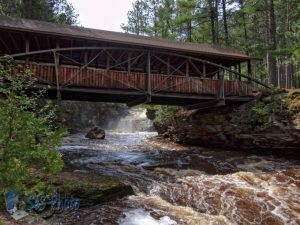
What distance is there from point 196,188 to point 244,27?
2472 cm

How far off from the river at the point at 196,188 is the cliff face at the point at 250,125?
871mm

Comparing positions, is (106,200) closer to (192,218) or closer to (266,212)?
(192,218)

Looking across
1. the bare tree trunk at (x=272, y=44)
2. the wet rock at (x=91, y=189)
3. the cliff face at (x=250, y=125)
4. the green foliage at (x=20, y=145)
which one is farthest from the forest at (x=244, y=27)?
the green foliage at (x=20, y=145)

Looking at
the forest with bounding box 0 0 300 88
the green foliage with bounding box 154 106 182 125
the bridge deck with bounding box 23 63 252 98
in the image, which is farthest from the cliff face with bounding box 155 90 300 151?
the forest with bounding box 0 0 300 88

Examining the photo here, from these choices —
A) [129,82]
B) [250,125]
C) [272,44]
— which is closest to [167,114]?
[250,125]

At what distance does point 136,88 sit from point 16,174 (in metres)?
11.9

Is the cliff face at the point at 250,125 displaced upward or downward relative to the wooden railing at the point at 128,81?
downward

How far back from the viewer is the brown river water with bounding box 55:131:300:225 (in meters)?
8.11

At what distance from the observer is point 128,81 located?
634 inches

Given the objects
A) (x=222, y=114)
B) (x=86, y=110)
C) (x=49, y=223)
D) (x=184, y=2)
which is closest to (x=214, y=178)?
(x=49, y=223)

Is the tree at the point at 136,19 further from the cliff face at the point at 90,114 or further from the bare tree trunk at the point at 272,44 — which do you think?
the bare tree trunk at the point at 272,44

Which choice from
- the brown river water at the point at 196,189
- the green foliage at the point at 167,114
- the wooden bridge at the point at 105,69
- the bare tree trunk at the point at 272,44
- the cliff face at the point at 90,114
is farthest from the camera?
the cliff face at the point at 90,114

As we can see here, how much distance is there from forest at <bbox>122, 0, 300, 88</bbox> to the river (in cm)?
1121

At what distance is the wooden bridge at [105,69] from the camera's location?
14391mm
